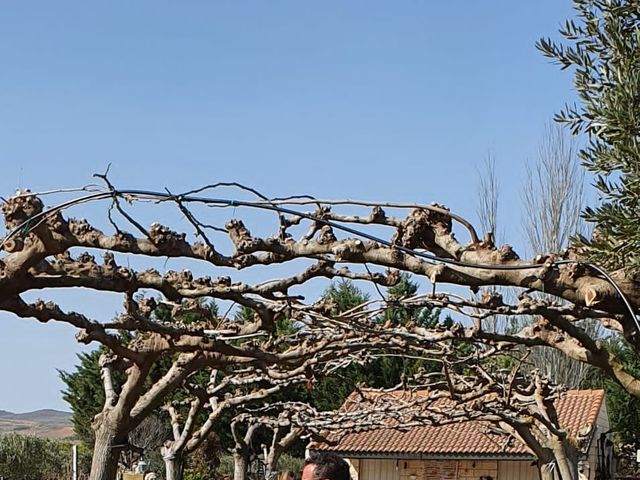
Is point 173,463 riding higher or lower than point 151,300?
lower

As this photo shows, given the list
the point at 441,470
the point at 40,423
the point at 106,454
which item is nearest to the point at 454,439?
the point at 441,470

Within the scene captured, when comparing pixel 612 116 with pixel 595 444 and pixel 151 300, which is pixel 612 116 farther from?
pixel 595 444

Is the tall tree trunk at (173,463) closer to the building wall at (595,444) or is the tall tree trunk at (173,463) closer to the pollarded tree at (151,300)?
the pollarded tree at (151,300)

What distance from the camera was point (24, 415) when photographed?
108 m

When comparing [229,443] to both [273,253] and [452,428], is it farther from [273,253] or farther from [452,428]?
[273,253]

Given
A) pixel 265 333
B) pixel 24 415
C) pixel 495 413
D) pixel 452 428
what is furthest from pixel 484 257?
pixel 24 415

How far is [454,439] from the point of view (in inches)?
944

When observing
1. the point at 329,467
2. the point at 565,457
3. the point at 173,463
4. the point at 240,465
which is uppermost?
the point at 240,465

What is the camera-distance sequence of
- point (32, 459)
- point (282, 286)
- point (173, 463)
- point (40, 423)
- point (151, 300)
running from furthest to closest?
point (40, 423) < point (32, 459) < point (173, 463) < point (151, 300) < point (282, 286)

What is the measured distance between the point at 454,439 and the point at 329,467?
834 inches

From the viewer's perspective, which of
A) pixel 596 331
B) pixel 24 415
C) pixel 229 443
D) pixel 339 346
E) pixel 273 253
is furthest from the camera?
pixel 24 415

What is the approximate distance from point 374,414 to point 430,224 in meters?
8.36

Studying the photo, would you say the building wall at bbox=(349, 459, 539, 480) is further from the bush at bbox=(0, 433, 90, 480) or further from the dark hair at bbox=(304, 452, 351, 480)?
the dark hair at bbox=(304, 452, 351, 480)

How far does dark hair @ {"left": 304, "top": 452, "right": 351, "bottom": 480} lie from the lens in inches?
133
